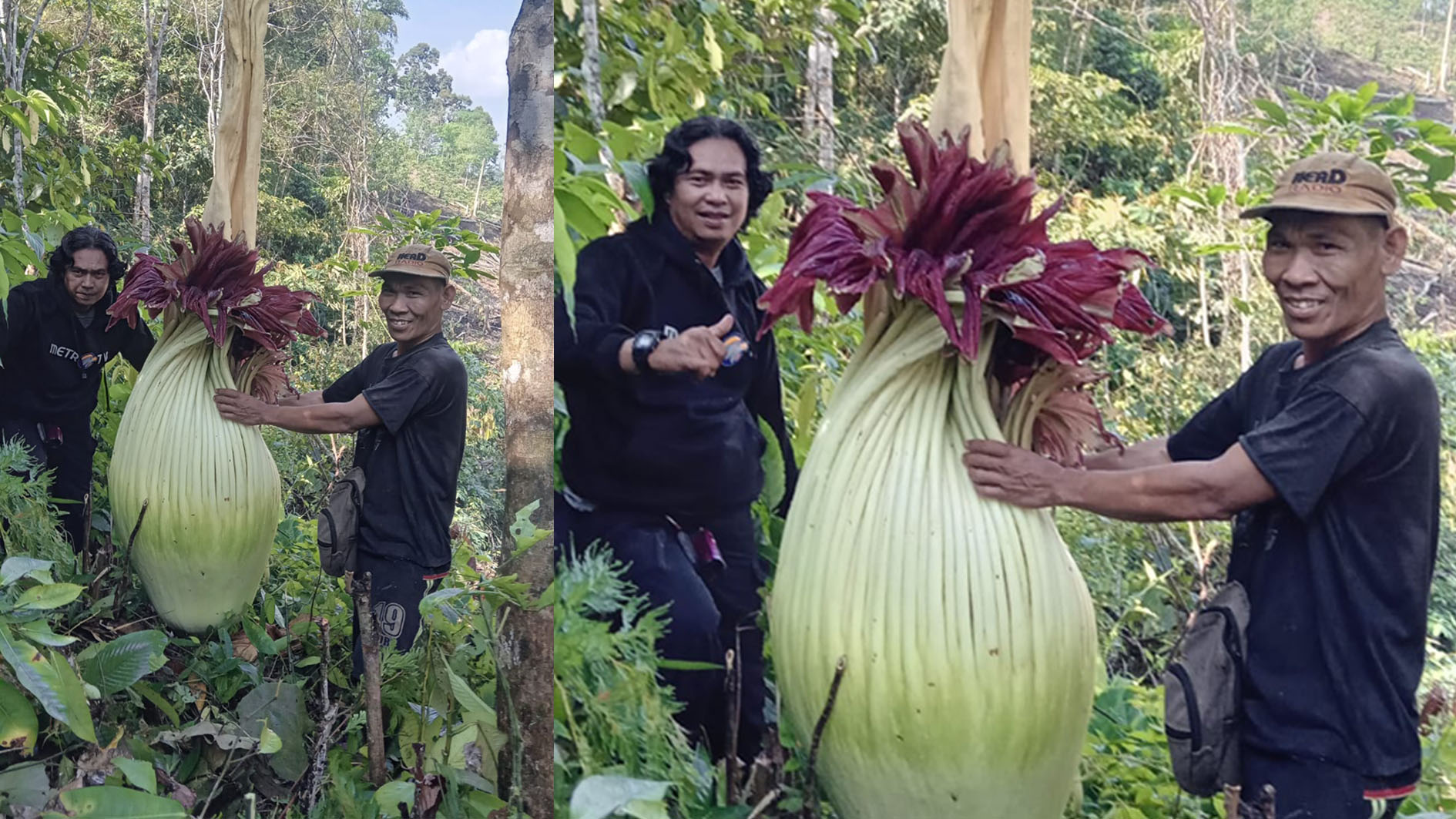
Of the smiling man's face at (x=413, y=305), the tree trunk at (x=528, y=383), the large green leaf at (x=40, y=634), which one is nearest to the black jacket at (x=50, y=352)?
the large green leaf at (x=40, y=634)

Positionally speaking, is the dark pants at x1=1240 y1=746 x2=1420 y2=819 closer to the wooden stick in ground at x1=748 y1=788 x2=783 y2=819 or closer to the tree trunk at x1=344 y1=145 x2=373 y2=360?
the wooden stick in ground at x1=748 y1=788 x2=783 y2=819

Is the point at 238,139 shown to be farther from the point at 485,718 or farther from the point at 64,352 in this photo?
the point at 485,718

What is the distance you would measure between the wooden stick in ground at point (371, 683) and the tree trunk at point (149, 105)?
117 cm

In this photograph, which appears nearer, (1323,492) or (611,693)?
(1323,492)

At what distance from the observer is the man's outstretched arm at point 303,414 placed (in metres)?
2.61

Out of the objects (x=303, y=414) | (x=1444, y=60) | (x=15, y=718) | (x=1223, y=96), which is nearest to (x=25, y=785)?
(x=15, y=718)

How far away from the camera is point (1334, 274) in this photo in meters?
1.44

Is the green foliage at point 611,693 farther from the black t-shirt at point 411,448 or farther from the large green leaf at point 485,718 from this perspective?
the black t-shirt at point 411,448

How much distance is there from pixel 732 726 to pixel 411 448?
118 centimetres

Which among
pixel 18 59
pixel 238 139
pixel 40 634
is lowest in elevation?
pixel 40 634

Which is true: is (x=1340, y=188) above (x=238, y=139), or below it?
below

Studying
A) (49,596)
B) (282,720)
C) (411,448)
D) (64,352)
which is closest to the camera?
(49,596)

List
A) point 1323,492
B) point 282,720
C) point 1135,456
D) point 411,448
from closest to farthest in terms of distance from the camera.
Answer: point 1323,492 → point 1135,456 → point 411,448 → point 282,720

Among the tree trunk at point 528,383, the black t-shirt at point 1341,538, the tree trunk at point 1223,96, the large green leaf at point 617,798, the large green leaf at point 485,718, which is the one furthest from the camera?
the large green leaf at point 485,718
